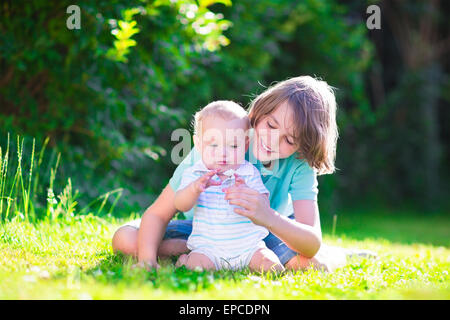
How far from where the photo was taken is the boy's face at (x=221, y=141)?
8.95ft

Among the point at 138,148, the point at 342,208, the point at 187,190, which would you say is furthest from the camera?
the point at 342,208

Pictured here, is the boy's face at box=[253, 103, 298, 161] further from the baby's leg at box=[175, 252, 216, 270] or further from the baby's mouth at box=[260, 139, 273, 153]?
the baby's leg at box=[175, 252, 216, 270]

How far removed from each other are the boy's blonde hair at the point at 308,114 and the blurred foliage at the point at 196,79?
74 centimetres

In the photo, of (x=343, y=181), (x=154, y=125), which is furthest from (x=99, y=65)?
(x=343, y=181)

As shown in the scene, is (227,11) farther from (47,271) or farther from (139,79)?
(47,271)

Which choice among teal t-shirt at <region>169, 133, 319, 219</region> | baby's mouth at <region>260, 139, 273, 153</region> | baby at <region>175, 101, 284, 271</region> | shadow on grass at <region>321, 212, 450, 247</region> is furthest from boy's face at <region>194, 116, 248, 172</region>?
shadow on grass at <region>321, 212, 450, 247</region>

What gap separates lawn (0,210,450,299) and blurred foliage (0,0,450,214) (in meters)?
1.42

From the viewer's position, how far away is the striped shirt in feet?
9.18

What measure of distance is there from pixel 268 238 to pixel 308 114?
32.0 inches

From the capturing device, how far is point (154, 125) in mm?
6074

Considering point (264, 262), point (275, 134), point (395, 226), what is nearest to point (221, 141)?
point (275, 134)

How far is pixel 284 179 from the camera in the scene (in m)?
3.14

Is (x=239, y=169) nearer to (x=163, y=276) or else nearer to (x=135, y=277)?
(x=163, y=276)

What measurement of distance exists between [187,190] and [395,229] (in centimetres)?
707
